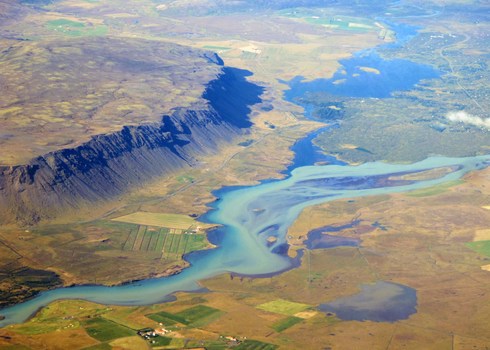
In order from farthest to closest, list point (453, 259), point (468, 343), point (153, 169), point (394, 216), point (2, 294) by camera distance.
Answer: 1. point (153, 169)
2. point (394, 216)
3. point (453, 259)
4. point (2, 294)
5. point (468, 343)

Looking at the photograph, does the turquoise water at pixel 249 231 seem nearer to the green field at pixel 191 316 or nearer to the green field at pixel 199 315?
the green field at pixel 191 316

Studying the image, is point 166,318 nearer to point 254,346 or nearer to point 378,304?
point 254,346

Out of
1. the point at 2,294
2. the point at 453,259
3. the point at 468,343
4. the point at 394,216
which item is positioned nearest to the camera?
the point at 468,343

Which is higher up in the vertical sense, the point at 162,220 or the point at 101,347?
the point at 101,347

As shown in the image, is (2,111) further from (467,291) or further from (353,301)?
(467,291)

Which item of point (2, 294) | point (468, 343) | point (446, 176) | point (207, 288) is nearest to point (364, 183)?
point (446, 176)

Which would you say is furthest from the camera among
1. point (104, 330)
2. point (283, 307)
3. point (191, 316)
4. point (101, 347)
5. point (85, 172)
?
point (85, 172)

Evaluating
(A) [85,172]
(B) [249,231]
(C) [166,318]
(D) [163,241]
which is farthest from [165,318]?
(A) [85,172]
